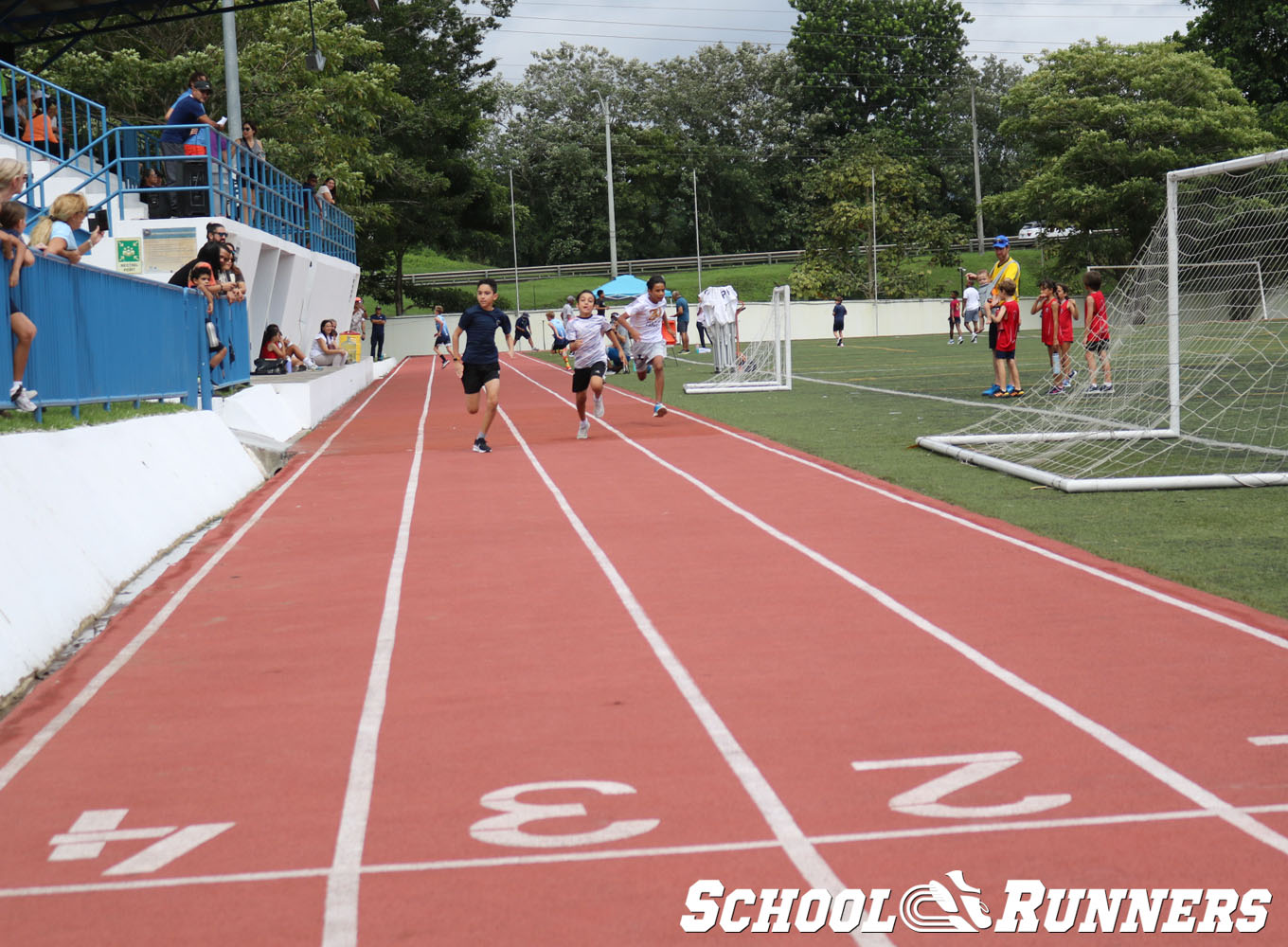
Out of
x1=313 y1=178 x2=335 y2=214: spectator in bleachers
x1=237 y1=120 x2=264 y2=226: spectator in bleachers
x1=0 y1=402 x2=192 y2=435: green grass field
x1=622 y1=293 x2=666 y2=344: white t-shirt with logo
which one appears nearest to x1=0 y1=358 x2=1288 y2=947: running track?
x1=0 y1=402 x2=192 y2=435: green grass field

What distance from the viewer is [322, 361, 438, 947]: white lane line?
3.93m

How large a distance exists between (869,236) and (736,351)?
47.9m

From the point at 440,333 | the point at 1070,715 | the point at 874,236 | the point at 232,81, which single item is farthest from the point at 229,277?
the point at 874,236

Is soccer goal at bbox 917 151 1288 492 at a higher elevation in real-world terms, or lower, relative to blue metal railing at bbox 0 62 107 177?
lower

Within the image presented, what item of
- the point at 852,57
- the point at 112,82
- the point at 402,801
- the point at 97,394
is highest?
the point at 852,57

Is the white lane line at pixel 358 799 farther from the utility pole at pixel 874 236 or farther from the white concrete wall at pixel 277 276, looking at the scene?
the utility pole at pixel 874 236

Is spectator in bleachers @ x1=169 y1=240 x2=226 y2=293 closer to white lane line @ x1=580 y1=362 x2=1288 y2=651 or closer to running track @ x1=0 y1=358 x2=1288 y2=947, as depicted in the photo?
white lane line @ x1=580 y1=362 x2=1288 y2=651

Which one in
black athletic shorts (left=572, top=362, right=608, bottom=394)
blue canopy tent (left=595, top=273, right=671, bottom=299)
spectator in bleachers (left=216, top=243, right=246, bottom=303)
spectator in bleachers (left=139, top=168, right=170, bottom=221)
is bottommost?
black athletic shorts (left=572, top=362, right=608, bottom=394)

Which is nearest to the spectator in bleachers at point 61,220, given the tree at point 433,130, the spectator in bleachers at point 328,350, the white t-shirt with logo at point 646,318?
the white t-shirt with logo at point 646,318

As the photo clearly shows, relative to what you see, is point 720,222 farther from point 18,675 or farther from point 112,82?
point 18,675

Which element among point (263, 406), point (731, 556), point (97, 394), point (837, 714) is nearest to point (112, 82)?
point (263, 406)

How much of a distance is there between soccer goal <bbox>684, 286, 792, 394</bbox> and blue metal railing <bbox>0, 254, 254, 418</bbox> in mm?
11498

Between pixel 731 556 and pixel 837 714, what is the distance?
3736 mm

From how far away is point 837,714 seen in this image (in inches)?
227
